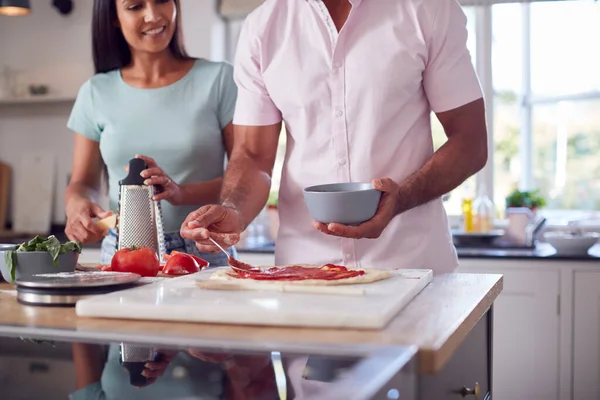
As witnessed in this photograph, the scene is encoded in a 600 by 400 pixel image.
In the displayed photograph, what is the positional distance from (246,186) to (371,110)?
32cm

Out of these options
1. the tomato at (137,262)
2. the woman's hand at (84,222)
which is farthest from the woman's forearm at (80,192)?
the tomato at (137,262)

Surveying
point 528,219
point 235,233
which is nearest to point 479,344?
point 235,233

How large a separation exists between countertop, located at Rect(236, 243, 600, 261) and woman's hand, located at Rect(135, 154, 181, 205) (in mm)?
1412

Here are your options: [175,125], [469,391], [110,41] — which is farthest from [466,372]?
[110,41]

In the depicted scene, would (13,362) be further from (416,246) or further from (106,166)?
(106,166)

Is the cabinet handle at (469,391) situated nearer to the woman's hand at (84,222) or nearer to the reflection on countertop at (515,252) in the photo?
the woman's hand at (84,222)

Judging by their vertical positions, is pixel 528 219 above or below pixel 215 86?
below

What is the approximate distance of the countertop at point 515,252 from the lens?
114 inches

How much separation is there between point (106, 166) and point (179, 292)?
1115 mm

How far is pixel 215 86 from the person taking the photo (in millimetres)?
2053

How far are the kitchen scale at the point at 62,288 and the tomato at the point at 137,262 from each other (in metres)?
0.18

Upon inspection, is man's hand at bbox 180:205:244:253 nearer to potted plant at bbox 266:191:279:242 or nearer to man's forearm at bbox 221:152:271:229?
man's forearm at bbox 221:152:271:229

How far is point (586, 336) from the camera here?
290cm

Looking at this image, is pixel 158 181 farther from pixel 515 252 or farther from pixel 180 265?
pixel 515 252
